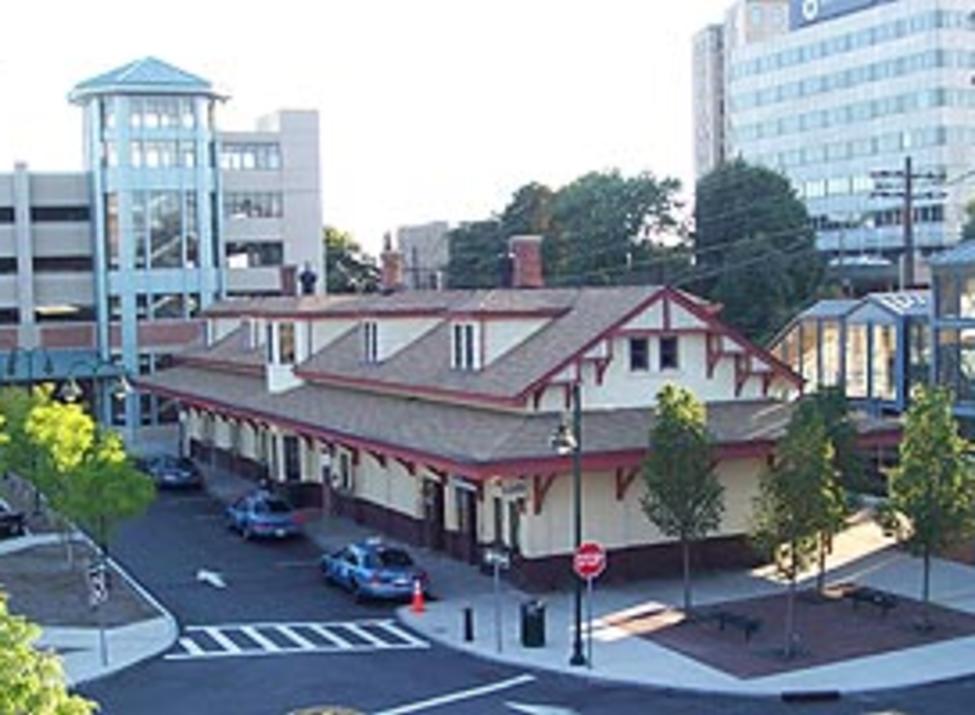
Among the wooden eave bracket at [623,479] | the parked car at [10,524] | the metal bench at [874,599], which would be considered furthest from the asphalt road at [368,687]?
the parked car at [10,524]

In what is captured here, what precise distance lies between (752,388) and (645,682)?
49.4 feet

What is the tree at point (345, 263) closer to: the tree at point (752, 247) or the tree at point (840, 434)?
the tree at point (752, 247)

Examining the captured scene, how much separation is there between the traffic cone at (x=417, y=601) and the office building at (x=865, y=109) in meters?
93.1

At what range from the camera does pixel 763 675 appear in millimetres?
28562

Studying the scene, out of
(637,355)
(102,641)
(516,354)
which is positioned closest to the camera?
(102,641)

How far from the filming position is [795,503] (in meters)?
31.0

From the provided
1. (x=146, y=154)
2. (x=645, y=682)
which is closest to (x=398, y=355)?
(x=645, y=682)

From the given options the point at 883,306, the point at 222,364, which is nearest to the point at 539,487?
the point at 883,306

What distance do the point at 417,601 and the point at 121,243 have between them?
47561 millimetres

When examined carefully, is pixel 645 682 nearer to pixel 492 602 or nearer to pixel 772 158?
pixel 492 602

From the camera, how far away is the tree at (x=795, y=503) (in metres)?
31.0

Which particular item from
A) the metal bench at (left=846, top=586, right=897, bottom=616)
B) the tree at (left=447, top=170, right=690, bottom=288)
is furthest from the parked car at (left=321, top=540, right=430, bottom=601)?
the tree at (left=447, top=170, right=690, bottom=288)

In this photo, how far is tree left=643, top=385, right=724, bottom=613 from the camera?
34.1m

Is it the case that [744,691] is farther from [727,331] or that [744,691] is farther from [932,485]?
[727,331]
